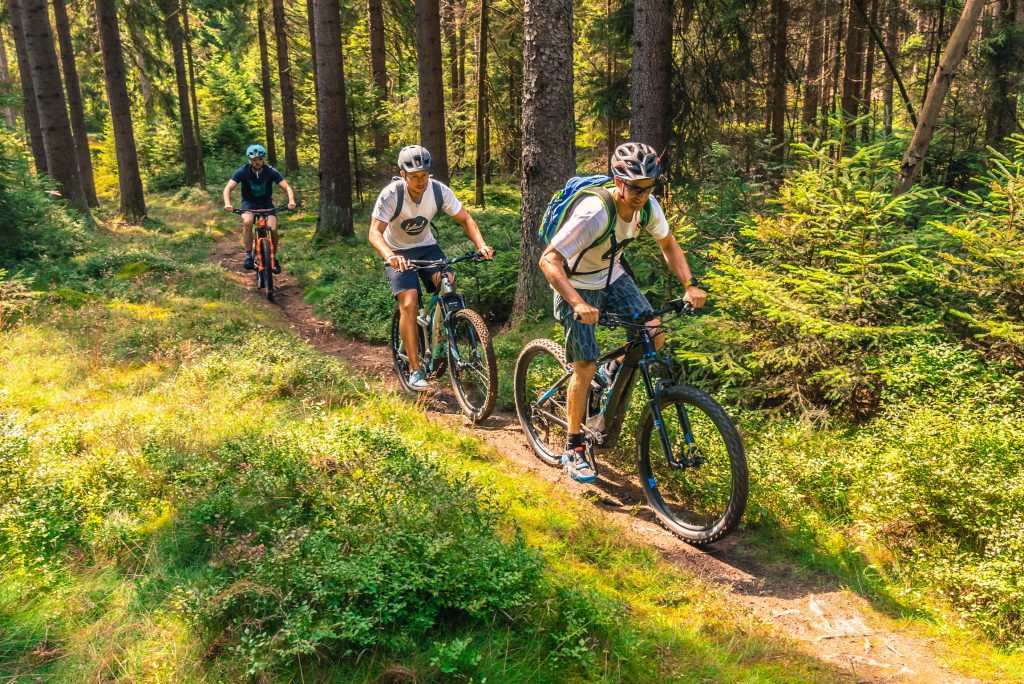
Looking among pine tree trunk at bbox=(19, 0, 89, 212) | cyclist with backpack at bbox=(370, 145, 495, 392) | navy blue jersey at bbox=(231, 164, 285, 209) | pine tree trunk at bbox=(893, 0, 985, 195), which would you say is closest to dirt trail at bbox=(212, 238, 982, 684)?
cyclist with backpack at bbox=(370, 145, 495, 392)

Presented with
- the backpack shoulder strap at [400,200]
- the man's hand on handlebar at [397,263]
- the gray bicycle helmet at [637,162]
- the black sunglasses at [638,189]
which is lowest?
the man's hand on handlebar at [397,263]

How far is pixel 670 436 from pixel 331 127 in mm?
13335

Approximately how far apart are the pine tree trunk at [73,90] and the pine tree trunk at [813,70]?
2070 centimetres

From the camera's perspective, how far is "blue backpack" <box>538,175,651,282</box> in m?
4.89

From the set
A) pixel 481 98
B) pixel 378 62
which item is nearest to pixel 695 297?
pixel 481 98

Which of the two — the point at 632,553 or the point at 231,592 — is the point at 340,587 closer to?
the point at 231,592

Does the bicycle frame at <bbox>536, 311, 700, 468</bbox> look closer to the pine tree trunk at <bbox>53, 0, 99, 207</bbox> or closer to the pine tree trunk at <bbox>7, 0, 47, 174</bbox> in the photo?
the pine tree trunk at <bbox>53, 0, 99, 207</bbox>

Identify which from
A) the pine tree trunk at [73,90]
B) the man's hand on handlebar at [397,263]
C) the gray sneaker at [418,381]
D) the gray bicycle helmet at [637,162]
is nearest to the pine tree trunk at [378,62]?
the pine tree trunk at [73,90]

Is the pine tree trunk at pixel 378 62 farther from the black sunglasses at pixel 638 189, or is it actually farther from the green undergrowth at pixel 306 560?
the black sunglasses at pixel 638 189

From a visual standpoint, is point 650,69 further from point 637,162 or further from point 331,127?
point 331,127

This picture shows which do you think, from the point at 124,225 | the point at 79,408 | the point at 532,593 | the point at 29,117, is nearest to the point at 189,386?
the point at 79,408

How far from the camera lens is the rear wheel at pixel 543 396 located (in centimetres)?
608

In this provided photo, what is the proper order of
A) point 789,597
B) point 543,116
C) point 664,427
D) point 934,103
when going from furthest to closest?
point 543,116, point 934,103, point 664,427, point 789,597

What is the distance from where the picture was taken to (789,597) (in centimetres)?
431
